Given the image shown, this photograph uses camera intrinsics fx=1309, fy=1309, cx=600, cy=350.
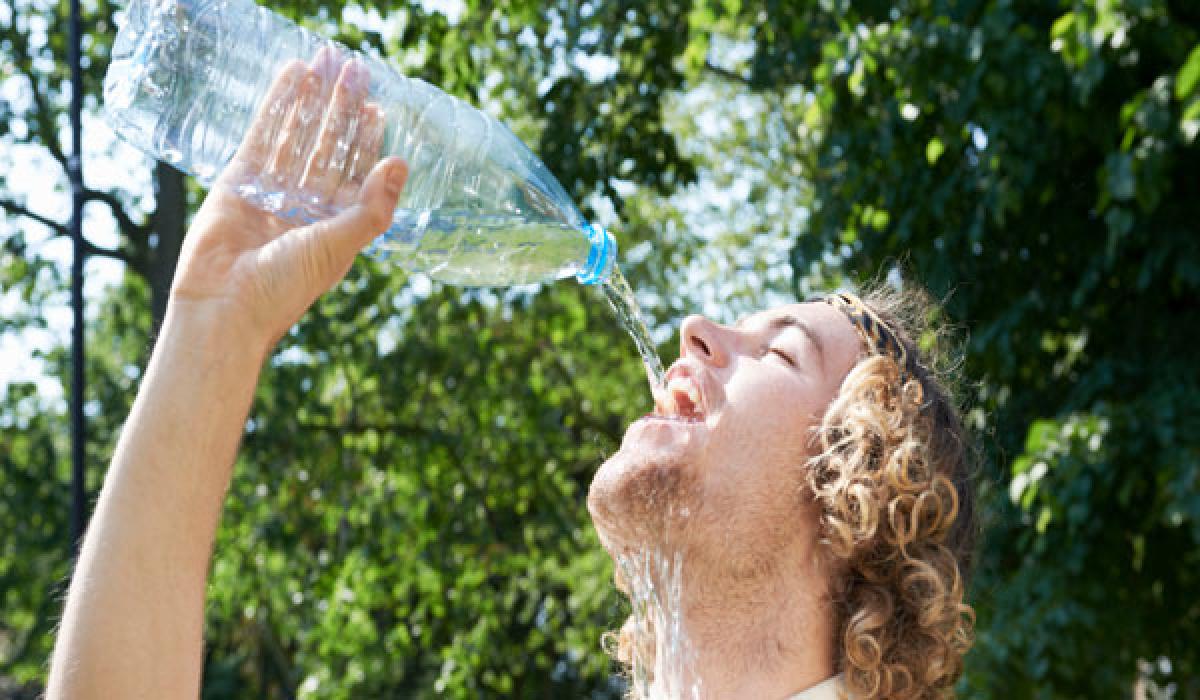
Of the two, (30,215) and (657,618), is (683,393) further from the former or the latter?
(30,215)

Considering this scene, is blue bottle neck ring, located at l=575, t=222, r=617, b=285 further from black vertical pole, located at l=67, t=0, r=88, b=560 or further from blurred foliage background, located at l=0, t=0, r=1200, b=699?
black vertical pole, located at l=67, t=0, r=88, b=560

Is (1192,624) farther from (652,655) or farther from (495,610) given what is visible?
(652,655)

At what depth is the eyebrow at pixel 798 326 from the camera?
86.3 inches

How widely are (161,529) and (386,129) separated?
1267mm

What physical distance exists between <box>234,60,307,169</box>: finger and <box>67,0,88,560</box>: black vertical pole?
15.7 ft

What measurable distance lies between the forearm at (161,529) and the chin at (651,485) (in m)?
0.70

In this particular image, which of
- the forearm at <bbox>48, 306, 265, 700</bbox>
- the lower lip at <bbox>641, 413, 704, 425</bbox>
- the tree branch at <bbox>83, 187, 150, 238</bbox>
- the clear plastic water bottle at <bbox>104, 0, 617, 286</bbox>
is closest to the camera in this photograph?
the forearm at <bbox>48, 306, 265, 700</bbox>

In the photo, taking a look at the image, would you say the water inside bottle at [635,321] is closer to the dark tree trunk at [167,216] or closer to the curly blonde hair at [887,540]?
the curly blonde hair at [887,540]

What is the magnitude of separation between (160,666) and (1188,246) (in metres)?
4.85

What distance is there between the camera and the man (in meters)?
1.50

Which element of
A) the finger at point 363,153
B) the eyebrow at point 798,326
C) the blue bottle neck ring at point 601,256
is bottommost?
the eyebrow at point 798,326

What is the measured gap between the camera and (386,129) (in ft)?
8.05

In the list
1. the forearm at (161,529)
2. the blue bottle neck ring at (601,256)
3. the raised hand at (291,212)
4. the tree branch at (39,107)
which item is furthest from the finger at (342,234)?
the tree branch at (39,107)

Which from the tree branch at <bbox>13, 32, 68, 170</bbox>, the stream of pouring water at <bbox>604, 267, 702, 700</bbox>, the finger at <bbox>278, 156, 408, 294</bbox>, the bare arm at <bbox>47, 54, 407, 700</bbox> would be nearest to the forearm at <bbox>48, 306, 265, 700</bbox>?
the bare arm at <bbox>47, 54, 407, 700</bbox>
